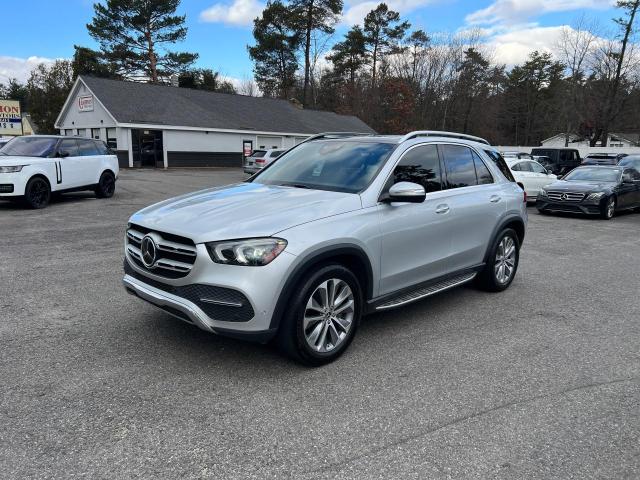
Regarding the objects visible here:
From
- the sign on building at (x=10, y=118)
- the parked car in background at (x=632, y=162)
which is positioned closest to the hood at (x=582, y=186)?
the parked car in background at (x=632, y=162)

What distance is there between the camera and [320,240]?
3.60 meters

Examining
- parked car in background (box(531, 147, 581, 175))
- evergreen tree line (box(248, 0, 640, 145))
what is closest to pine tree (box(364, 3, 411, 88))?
evergreen tree line (box(248, 0, 640, 145))

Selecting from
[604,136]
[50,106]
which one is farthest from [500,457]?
[50,106]

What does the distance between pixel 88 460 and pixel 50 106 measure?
166ft

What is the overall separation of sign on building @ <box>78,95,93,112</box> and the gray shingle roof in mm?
1143

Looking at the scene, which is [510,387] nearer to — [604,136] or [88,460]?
[88,460]

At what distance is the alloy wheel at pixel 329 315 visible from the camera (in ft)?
12.2

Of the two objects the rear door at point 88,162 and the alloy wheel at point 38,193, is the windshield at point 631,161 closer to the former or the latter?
the rear door at point 88,162

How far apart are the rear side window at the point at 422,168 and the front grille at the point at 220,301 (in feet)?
6.14

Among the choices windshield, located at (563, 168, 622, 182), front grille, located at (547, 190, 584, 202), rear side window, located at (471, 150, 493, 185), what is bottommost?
front grille, located at (547, 190, 584, 202)

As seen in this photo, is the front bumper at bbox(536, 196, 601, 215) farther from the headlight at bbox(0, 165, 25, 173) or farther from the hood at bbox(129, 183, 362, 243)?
the headlight at bbox(0, 165, 25, 173)

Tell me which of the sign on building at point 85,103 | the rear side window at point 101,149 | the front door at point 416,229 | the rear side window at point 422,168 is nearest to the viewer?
the front door at point 416,229

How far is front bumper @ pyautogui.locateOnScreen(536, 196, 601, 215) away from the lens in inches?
525

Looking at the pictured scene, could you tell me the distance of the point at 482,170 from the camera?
572 centimetres
